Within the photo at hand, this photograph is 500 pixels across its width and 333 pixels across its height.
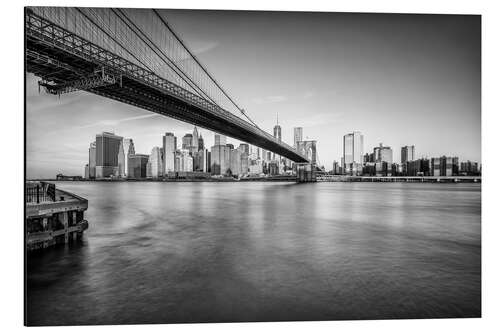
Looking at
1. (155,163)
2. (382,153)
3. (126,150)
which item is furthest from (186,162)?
(382,153)

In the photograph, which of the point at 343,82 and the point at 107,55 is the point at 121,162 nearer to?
the point at 107,55

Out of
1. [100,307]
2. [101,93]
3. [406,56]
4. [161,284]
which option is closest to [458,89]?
[406,56]

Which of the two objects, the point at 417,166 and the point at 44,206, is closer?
the point at 44,206

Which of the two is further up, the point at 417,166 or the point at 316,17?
the point at 316,17

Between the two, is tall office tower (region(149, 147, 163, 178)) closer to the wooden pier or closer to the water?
the water

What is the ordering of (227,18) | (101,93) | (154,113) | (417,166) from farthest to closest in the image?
1. (154,113)
2. (417,166)
3. (101,93)
4. (227,18)
